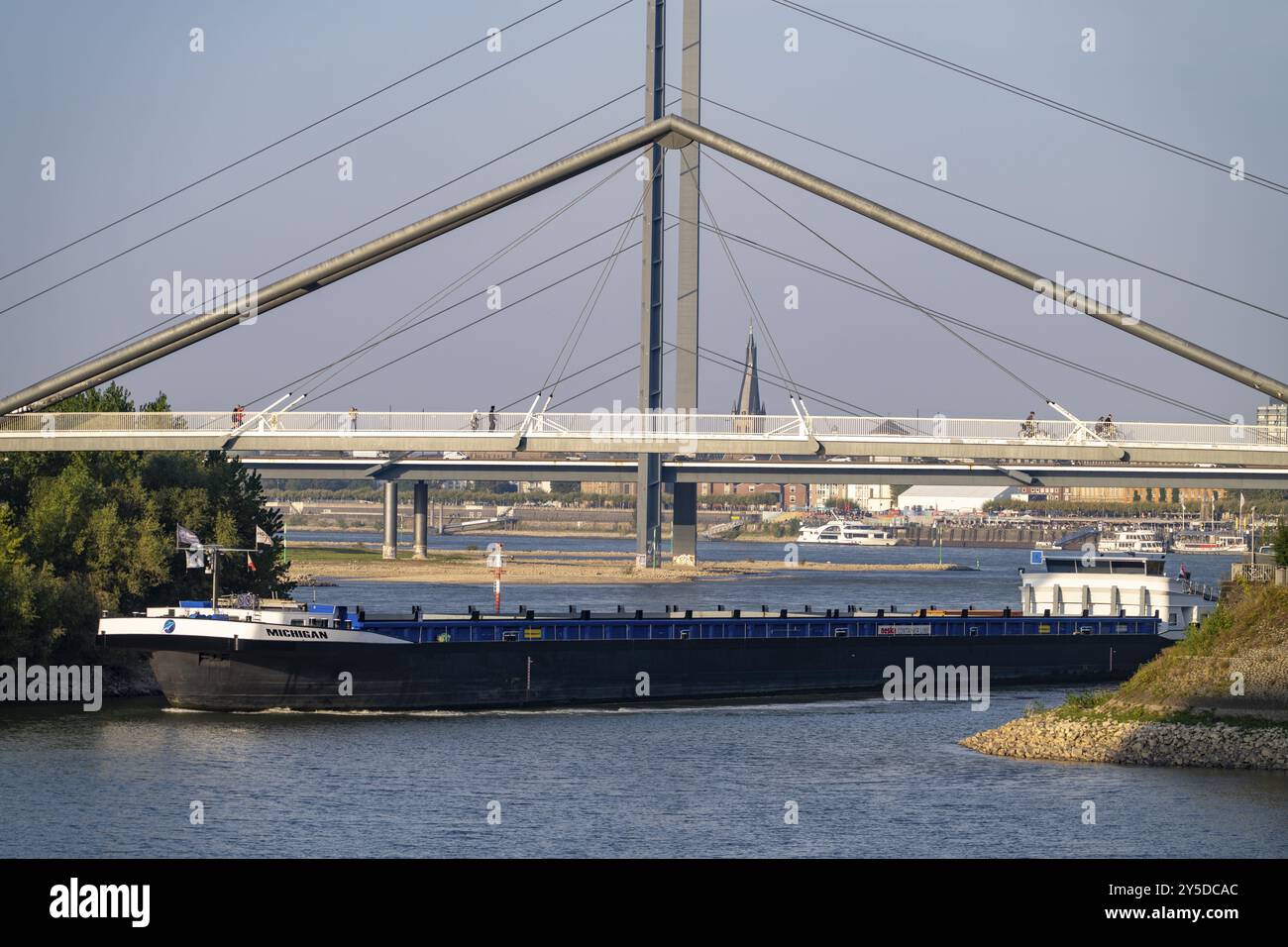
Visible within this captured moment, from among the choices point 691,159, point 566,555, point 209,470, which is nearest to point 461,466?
point 566,555

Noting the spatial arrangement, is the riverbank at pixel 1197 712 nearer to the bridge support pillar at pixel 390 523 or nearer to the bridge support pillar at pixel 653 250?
the bridge support pillar at pixel 653 250

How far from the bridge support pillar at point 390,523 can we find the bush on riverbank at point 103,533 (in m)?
67.2

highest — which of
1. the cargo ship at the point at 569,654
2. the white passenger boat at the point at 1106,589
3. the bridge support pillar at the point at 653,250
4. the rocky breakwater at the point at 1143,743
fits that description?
the bridge support pillar at the point at 653,250

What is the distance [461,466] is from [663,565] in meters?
18.8

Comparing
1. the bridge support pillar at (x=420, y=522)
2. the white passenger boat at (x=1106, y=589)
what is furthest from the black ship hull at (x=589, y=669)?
the bridge support pillar at (x=420, y=522)

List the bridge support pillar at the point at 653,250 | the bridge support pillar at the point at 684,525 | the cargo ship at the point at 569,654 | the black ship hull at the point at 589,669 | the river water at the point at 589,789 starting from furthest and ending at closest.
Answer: the bridge support pillar at the point at 684,525, the bridge support pillar at the point at 653,250, the black ship hull at the point at 589,669, the cargo ship at the point at 569,654, the river water at the point at 589,789

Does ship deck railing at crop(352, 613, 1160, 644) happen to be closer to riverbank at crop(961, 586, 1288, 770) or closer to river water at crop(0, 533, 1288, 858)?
river water at crop(0, 533, 1288, 858)

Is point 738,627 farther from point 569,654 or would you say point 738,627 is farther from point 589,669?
point 569,654

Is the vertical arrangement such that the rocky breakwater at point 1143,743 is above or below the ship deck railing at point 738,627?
below

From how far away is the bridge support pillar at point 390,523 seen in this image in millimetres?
123250

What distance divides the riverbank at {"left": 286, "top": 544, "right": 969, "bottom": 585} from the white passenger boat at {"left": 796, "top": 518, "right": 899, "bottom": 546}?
46196mm

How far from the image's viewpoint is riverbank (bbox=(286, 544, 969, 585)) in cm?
9812
